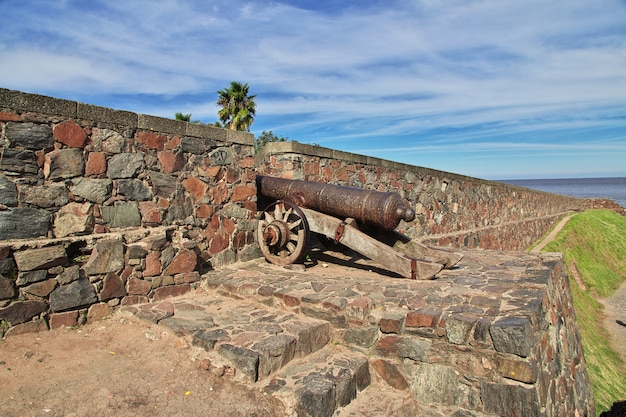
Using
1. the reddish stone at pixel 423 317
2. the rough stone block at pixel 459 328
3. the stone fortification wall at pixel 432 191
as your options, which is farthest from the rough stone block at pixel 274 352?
the stone fortification wall at pixel 432 191

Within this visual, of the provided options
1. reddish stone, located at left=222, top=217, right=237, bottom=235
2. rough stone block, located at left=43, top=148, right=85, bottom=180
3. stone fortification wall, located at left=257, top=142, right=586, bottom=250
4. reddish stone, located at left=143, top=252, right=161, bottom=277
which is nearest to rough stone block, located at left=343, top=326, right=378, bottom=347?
reddish stone, located at left=143, top=252, right=161, bottom=277

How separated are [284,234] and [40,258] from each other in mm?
2739

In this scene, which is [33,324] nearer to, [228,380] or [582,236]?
[228,380]

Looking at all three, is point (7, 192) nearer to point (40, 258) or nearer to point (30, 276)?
point (40, 258)

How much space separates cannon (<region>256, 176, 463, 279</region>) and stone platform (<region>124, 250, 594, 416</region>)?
1.14ft

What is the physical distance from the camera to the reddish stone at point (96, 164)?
4.18m

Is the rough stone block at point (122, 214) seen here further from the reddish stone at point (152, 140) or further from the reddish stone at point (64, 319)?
the reddish stone at point (64, 319)

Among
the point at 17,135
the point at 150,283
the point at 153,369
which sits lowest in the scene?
the point at 153,369

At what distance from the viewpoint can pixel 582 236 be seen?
69.2 ft

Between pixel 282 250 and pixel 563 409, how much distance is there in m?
3.50

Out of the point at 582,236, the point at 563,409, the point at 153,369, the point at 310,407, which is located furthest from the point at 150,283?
the point at 582,236

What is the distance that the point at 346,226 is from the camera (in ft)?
17.4

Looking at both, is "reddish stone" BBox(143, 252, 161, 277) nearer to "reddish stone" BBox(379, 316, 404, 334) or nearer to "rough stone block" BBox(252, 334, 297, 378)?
"rough stone block" BBox(252, 334, 297, 378)

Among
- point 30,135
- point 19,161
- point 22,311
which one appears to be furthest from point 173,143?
point 22,311
